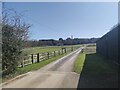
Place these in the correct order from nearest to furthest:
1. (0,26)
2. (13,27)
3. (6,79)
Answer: (6,79) < (0,26) < (13,27)

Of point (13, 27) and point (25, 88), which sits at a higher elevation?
point (13, 27)

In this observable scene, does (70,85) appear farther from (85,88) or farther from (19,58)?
(19,58)

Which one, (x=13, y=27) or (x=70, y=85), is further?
(x=13, y=27)

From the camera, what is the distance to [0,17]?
16781 millimetres

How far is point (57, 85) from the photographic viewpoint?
515 inches

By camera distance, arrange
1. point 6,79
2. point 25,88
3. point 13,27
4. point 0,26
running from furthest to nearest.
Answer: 1. point 13,27
2. point 0,26
3. point 6,79
4. point 25,88

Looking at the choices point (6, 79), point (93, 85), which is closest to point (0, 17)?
point (6, 79)

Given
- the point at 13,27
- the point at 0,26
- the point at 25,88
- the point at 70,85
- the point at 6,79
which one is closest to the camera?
the point at 25,88

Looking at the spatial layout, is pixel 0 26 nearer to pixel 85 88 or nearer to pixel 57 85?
pixel 57 85

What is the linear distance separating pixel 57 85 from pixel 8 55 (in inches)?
214

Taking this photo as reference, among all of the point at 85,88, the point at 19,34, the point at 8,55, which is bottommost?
the point at 85,88

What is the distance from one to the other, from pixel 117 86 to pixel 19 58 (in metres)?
8.32

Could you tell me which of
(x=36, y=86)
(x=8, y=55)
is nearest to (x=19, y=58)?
(x=8, y=55)

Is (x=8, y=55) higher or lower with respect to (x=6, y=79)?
higher
